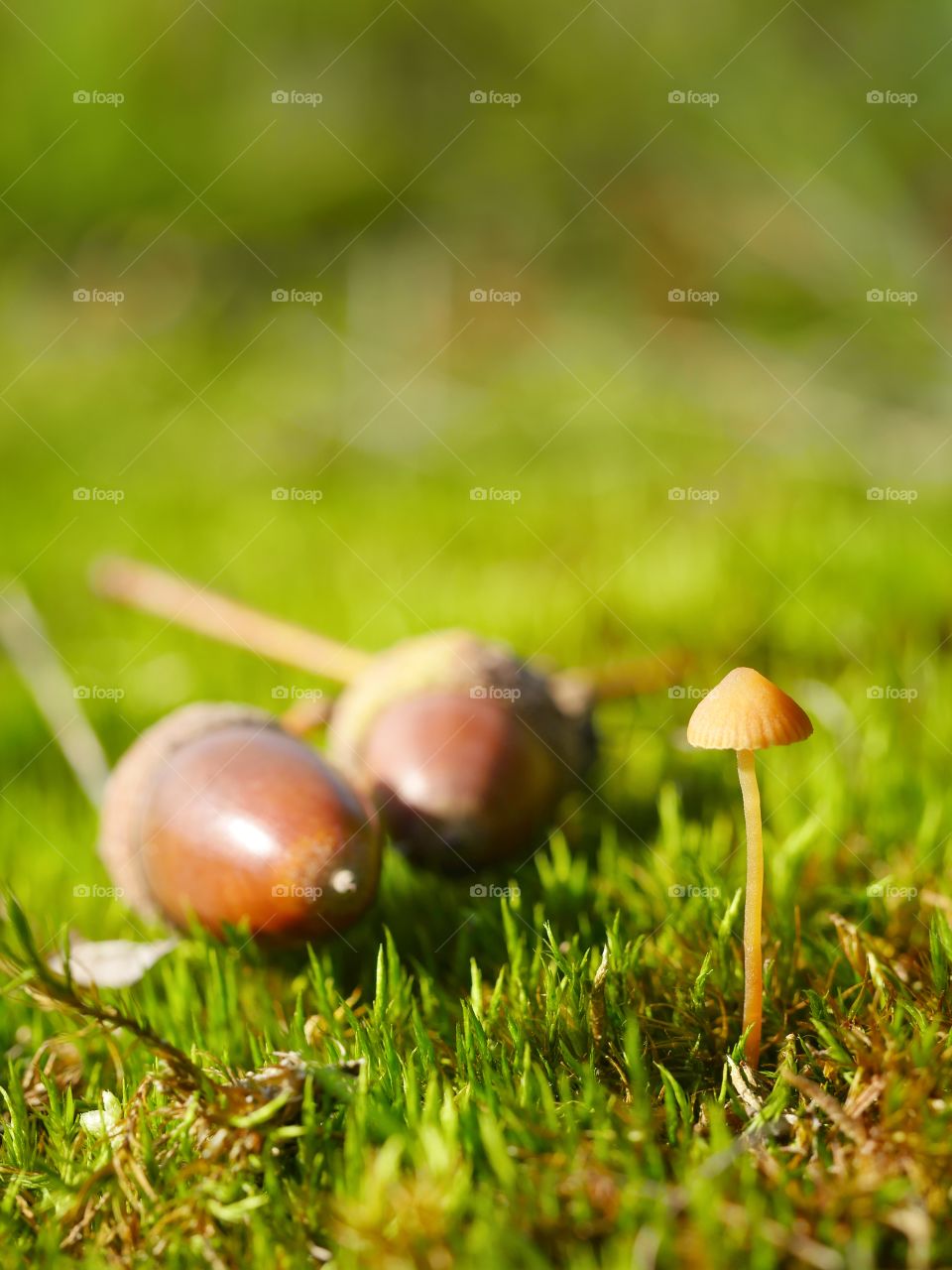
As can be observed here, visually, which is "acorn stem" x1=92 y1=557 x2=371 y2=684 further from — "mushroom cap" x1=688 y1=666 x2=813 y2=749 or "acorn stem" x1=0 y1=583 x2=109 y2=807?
"mushroom cap" x1=688 y1=666 x2=813 y2=749

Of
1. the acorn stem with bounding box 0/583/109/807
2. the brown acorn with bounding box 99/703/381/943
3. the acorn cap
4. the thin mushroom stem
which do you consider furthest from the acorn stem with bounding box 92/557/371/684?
the thin mushroom stem

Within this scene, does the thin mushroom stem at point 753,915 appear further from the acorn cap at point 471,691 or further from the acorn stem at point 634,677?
the acorn stem at point 634,677

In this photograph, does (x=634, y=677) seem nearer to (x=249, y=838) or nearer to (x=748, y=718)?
(x=249, y=838)

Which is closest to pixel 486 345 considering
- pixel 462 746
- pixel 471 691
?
pixel 471 691

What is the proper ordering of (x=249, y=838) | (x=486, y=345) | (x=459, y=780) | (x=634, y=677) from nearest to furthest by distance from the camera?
1. (x=249, y=838)
2. (x=459, y=780)
3. (x=634, y=677)
4. (x=486, y=345)

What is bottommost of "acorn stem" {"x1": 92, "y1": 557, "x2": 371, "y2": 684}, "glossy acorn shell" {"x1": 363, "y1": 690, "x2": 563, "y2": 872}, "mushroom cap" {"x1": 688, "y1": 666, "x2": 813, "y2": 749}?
"glossy acorn shell" {"x1": 363, "y1": 690, "x2": 563, "y2": 872}

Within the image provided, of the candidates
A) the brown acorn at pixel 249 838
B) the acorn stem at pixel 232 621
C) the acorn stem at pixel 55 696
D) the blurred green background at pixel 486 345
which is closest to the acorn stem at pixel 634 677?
the blurred green background at pixel 486 345
